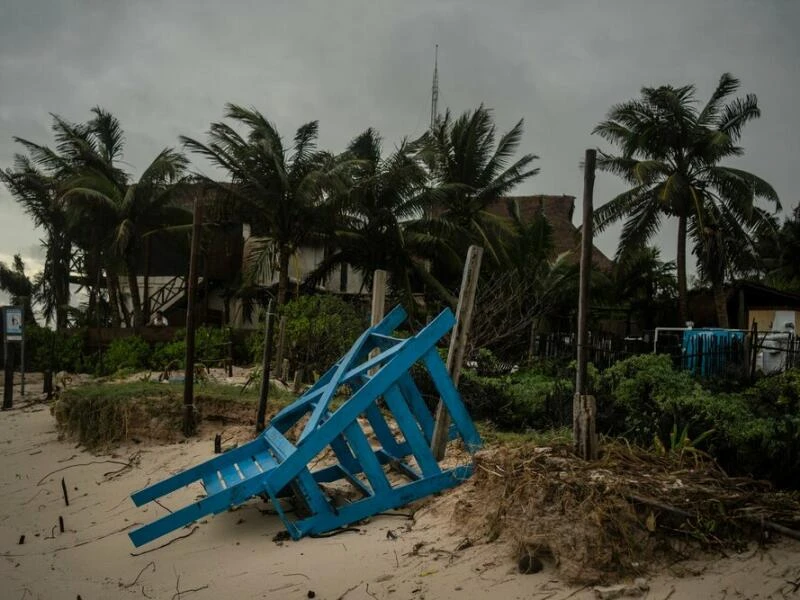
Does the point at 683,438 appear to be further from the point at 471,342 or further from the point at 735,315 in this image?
the point at 735,315

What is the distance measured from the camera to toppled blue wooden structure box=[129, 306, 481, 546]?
197 inches

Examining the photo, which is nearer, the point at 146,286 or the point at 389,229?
the point at 389,229

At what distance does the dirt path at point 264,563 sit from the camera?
12.1ft

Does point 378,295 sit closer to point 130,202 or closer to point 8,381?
point 8,381

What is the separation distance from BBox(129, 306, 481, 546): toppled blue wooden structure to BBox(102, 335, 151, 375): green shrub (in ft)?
42.8

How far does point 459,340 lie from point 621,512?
2.40 m

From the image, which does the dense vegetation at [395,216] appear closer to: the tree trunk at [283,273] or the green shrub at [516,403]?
the tree trunk at [283,273]

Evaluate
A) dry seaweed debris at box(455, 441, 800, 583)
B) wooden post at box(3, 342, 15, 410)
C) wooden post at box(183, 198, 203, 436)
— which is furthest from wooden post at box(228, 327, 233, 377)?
dry seaweed debris at box(455, 441, 800, 583)

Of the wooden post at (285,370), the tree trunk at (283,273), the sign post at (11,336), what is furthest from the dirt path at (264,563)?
the tree trunk at (283,273)

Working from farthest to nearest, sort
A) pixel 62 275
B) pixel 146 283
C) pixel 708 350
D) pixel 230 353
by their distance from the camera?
pixel 62 275, pixel 146 283, pixel 230 353, pixel 708 350

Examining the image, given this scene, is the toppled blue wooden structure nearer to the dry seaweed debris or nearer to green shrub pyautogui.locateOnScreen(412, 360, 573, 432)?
the dry seaweed debris

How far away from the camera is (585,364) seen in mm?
5023

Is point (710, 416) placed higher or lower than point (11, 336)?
lower

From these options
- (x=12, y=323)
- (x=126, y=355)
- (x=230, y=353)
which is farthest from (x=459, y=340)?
(x=126, y=355)
